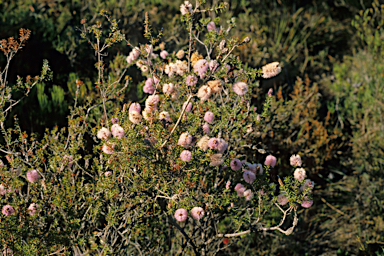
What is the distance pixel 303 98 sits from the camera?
3479 millimetres

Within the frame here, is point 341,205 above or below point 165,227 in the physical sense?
below

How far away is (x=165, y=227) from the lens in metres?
2.32

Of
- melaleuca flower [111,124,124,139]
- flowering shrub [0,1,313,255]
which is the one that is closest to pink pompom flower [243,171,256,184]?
flowering shrub [0,1,313,255]

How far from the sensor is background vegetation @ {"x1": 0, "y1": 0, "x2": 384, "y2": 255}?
2781 mm

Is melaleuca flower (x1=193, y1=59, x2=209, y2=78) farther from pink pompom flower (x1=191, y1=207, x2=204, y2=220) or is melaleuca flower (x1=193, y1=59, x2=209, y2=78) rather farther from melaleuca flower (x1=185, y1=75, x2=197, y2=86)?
pink pompom flower (x1=191, y1=207, x2=204, y2=220)

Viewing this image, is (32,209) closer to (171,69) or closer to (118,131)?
(118,131)

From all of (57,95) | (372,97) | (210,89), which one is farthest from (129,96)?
(372,97)

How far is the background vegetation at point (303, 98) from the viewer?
9.12 ft

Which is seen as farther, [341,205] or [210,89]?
[341,205]

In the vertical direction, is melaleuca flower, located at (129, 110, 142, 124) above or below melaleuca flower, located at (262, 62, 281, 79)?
below

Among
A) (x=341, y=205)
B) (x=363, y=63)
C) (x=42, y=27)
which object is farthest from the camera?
(x=363, y=63)

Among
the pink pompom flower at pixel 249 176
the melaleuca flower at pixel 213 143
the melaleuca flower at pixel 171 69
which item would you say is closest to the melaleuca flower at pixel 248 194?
the pink pompom flower at pixel 249 176

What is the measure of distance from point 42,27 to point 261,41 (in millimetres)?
2884

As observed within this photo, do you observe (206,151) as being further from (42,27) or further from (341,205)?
(42,27)
